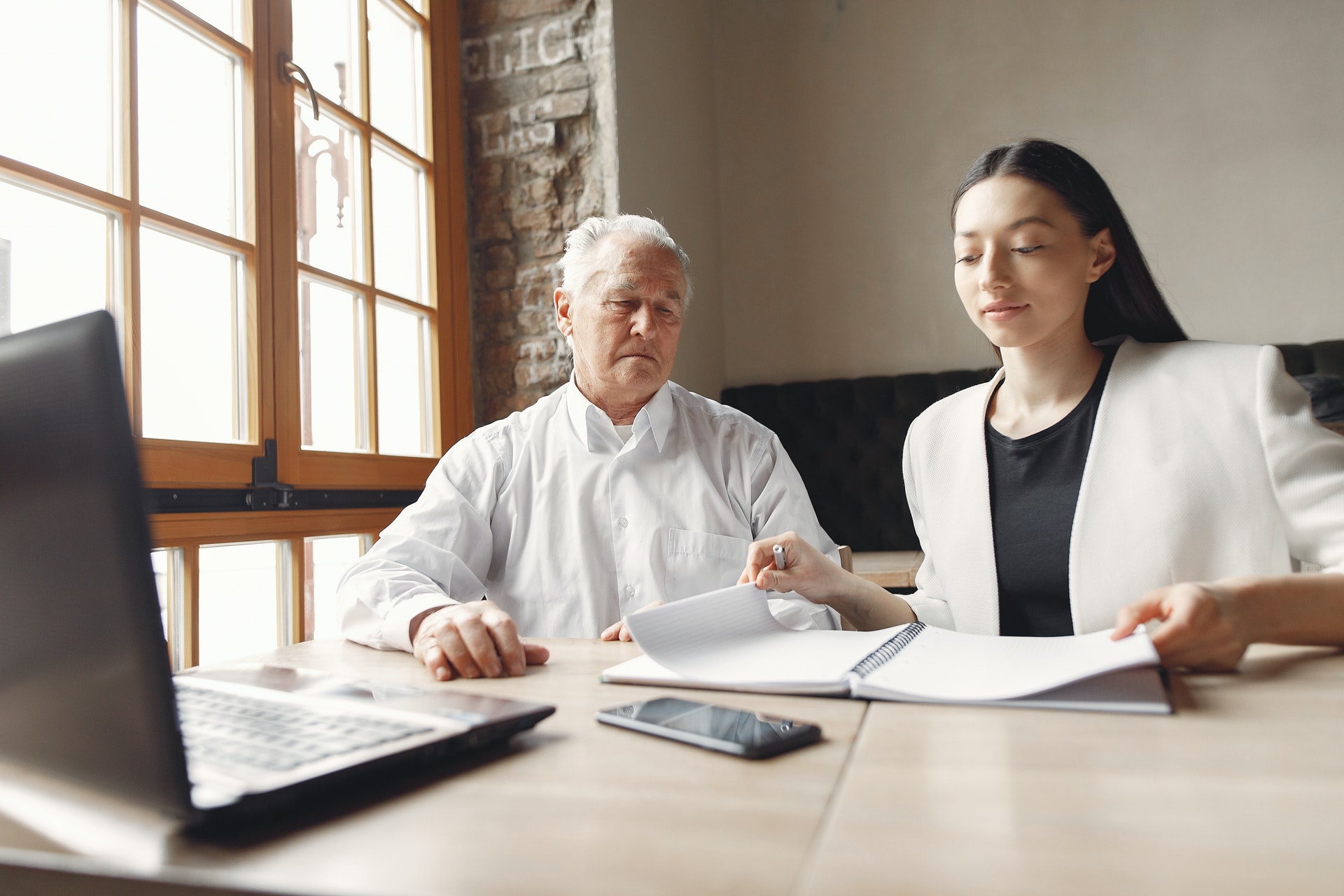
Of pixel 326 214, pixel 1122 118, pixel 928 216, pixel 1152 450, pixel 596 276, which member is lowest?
pixel 1152 450

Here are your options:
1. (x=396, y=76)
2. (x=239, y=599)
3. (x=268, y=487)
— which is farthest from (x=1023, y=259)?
(x=396, y=76)

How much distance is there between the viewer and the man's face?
64.9 inches

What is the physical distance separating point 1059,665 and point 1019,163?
32.5 inches

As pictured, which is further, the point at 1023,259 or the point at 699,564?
the point at 699,564

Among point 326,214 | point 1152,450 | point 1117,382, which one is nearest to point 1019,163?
point 1117,382

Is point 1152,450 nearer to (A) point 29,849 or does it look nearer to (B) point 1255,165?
(A) point 29,849

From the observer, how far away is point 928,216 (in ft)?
12.0

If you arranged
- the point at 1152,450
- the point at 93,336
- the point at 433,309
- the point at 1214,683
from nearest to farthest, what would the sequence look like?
the point at 93,336
the point at 1214,683
the point at 1152,450
the point at 433,309

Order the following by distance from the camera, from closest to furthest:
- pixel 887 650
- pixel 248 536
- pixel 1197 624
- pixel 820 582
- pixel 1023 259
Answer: pixel 1197 624, pixel 887 650, pixel 820 582, pixel 1023 259, pixel 248 536

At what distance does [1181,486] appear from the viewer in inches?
45.7

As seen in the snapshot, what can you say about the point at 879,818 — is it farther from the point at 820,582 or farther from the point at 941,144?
the point at 941,144

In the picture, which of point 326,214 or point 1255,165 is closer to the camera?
point 326,214

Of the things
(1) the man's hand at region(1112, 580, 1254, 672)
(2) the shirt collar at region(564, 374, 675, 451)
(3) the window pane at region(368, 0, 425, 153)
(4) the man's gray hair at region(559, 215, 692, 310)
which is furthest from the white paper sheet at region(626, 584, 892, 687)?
(3) the window pane at region(368, 0, 425, 153)

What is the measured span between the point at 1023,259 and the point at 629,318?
0.71 meters
